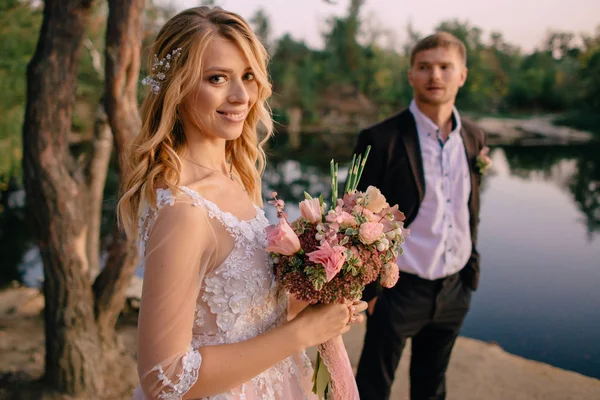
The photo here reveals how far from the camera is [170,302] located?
1363mm

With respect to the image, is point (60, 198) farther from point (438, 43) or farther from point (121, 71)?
point (438, 43)

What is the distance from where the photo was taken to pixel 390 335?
3.04 meters

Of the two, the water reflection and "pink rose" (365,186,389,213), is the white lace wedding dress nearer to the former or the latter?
"pink rose" (365,186,389,213)

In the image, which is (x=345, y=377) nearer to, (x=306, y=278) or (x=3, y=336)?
(x=306, y=278)

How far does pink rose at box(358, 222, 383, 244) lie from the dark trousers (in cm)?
154

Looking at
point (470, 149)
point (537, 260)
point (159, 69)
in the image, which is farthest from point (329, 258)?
point (537, 260)

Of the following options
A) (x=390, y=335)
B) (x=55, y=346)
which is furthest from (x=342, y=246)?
(x=55, y=346)

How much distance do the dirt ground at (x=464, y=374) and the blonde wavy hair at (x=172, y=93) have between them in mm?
2944

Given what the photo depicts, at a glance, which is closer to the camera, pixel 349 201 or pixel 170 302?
pixel 170 302

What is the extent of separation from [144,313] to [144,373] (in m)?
0.17

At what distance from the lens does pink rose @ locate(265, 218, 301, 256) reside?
1505 millimetres

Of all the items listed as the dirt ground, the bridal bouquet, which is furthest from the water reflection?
the bridal bouquet

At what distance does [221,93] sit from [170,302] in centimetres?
67

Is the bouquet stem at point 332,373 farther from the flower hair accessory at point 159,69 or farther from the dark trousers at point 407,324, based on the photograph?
the dark trousers at point 407,324
